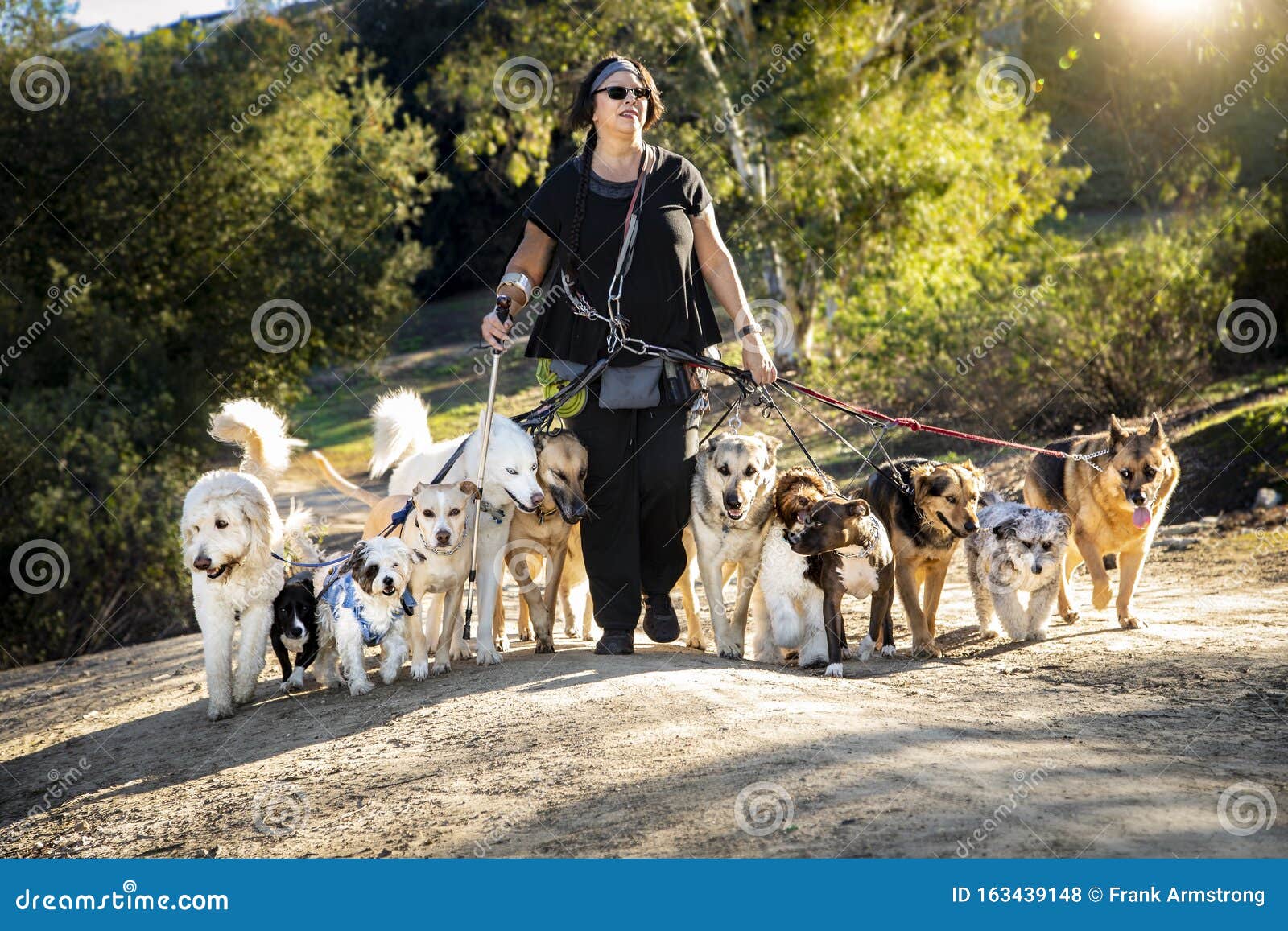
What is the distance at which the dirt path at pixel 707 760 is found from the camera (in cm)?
457

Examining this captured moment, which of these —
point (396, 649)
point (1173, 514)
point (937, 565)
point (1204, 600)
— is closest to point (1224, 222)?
point (1173, 514)

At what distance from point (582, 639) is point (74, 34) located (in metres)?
17.9

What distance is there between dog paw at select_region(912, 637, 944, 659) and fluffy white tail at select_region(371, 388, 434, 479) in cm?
327

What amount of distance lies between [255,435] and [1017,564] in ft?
15.3

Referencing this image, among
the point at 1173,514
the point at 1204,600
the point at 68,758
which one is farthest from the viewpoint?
the point at 1173,514

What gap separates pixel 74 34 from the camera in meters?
21.6

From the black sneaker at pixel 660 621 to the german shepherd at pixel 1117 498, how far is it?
99.7 inches

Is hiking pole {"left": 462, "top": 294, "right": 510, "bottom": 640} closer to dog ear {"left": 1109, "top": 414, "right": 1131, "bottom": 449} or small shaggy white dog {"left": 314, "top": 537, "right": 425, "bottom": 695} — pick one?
small shaggy white dog {"left": 314, "top": 537, "right": 425, "bottom": 695}

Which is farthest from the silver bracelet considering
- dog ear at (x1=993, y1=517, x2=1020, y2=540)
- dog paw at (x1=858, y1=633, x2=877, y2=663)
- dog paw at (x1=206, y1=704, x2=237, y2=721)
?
dog ear at (x1=993, y1=517, x2=1020, y2=540)

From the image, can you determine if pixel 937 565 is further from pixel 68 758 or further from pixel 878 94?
pixel 878 94
